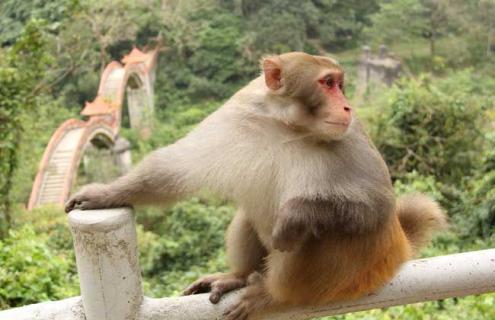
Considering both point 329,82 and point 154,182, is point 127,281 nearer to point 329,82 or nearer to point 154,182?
point 154,182

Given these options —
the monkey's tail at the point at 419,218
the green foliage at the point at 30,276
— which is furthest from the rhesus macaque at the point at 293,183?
the green foliage at the point at 30,276

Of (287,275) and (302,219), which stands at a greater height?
(302,219)

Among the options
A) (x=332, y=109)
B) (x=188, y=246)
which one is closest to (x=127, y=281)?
(x=332, y=109)

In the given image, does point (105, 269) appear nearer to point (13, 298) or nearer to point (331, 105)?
point (331, 105)

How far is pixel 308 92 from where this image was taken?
2326mm

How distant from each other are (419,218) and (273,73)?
0.92 metres

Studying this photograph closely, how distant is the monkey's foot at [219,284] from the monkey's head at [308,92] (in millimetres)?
639

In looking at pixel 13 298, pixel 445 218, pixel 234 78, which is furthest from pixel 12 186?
pixel 234 78

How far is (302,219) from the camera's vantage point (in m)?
2.01

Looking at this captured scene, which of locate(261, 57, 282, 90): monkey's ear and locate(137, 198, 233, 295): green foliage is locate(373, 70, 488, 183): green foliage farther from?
locate(261, 57, 282, 90): monkey's ear

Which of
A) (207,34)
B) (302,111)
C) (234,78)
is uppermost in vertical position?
(302,111)

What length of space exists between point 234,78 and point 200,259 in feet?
71.2

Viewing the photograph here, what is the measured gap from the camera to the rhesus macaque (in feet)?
7.06

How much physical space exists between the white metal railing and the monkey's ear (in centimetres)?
74
